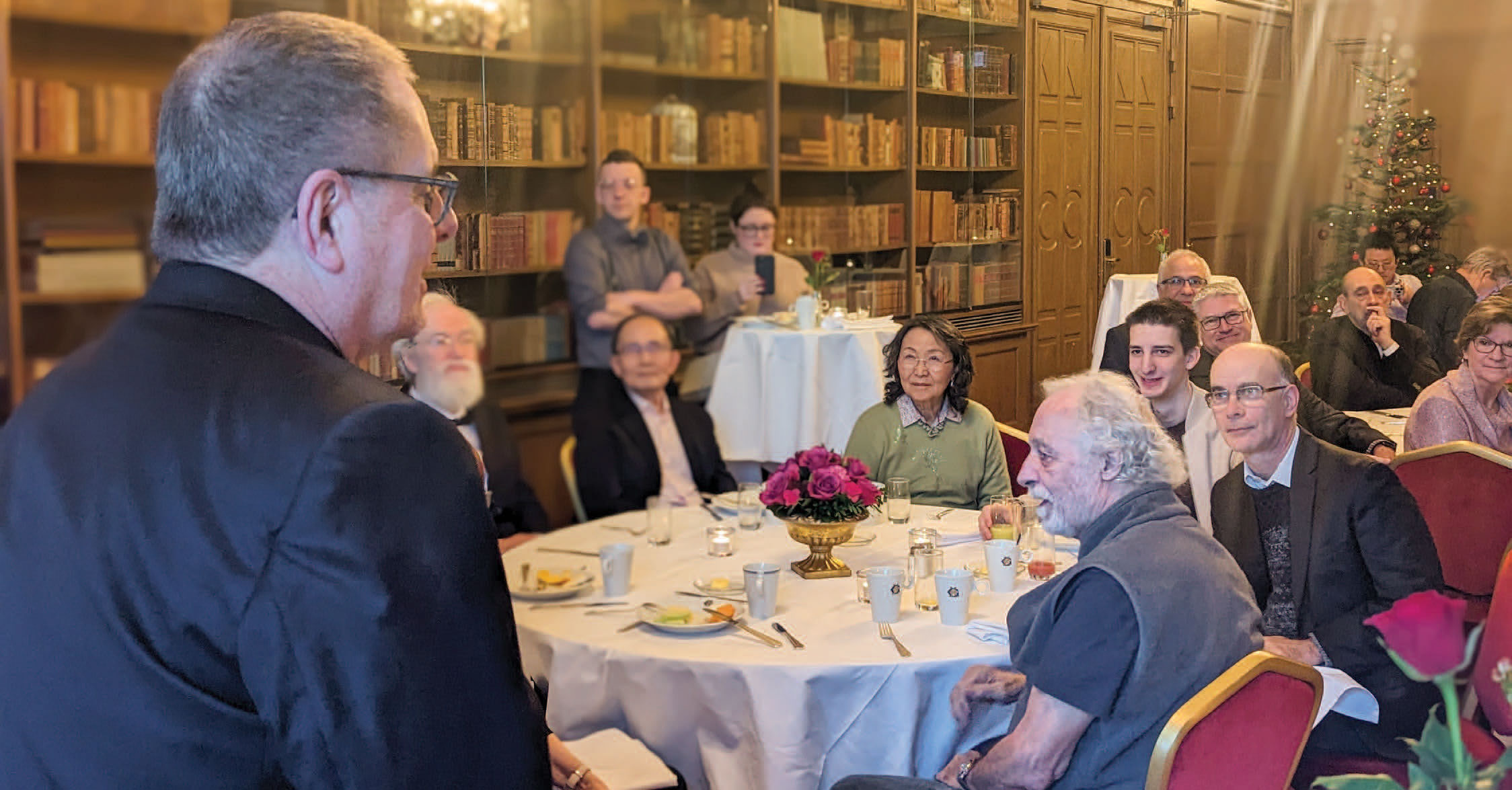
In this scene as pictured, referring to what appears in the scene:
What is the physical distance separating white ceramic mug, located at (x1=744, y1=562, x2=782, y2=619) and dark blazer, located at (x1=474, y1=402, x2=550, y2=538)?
1.86 m

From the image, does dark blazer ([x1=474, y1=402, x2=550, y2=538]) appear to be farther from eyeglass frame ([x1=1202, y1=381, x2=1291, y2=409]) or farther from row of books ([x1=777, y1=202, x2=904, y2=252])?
eyeglass frame ([x1=1202, y1=381, x2=1291, y2=409])

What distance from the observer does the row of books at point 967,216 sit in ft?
10.9

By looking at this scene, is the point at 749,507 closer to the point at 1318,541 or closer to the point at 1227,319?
the point at 1227,319

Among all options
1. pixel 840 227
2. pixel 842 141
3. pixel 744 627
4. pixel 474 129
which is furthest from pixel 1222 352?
pixel 842 141

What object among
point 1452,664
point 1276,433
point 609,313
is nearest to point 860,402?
point 609,313

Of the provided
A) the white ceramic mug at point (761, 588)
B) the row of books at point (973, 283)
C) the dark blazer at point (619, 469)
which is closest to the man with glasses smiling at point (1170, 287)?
the row of books at point (973, 283)

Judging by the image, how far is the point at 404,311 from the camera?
3.59 feet

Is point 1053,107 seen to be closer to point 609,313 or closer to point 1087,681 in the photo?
point 1087,681

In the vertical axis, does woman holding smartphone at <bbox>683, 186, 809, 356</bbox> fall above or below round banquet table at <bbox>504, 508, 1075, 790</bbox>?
above

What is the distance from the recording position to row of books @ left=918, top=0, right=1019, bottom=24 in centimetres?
317

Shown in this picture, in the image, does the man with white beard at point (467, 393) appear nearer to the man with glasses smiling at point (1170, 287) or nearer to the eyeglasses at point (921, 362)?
the eyeglasses at point (921, 362)

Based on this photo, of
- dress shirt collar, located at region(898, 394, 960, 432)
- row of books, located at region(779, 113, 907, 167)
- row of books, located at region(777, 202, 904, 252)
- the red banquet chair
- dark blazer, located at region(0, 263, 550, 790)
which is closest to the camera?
dark blazer, located at region(0, 263, 550, 790)

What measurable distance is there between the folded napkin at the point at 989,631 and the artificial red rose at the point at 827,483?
43cm

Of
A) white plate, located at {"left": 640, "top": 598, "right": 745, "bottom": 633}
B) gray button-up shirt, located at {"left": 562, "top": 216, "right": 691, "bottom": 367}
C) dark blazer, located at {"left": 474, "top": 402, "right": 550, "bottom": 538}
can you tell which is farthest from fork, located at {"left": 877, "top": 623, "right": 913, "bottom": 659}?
gray button-up shirt, located at {"left": 562, "top": 216, "right": 691, "bottom": 367}
